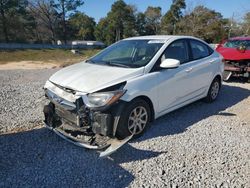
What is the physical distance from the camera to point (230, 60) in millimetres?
8609

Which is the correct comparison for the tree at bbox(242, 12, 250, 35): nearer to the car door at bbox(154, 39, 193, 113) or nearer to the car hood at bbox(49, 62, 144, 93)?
the car door at bbox(154, 39, 193, 113)

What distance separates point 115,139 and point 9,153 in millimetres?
1464

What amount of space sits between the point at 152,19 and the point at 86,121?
54.7 m

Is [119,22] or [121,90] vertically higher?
[119,22]

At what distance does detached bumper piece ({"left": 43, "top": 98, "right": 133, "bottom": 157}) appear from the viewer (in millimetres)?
3509

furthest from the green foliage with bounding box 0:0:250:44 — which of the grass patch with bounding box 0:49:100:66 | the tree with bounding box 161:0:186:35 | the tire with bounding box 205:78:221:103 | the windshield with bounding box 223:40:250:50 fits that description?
the tire with bounding box 205:78:221:103

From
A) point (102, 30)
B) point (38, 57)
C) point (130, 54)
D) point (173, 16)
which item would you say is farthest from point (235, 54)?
point (102, 30)

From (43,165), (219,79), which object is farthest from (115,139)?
(219,79)

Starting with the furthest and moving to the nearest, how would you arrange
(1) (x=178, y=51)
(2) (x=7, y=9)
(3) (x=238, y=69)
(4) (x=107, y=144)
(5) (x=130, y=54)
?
(2) (x=7, y=9) < (3) (x=238, y=69) < (1) (x=178, y=51) < (5) (x=130, y=54) < (4) (x=107, y=144)

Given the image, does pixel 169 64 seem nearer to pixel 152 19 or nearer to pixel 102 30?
pixel 102 30

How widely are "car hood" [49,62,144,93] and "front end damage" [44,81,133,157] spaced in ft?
0.37

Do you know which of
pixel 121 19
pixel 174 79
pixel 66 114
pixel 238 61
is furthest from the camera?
pixel 121 19

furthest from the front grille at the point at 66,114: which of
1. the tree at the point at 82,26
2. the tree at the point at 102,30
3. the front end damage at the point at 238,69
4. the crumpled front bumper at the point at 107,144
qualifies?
the tree at the point at 82,26

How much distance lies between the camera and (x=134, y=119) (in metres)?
3.95
